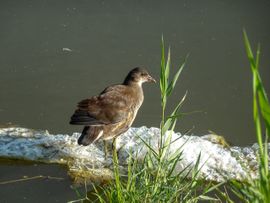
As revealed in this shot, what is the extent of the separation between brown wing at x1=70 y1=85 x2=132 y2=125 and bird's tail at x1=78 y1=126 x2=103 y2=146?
0.10 m

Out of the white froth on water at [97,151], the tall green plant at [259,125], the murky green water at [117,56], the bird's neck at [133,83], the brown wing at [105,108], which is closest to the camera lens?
the tall green plant at [259,125]

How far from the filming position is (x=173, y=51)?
9.02m

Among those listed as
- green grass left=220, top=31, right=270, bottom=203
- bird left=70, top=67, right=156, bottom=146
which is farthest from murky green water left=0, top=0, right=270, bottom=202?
green grass left=220, top=31, right=270, bottom=203

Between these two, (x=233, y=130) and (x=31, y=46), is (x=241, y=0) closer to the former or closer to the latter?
(x=31, y=46)

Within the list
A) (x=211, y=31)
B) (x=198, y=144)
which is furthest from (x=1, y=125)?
(x=211, y=31)

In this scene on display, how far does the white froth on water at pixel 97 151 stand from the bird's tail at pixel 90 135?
0.67 feet

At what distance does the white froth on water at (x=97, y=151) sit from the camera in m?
5.58

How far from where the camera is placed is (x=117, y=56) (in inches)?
349

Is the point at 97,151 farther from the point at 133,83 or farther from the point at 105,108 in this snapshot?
the point at 133,83

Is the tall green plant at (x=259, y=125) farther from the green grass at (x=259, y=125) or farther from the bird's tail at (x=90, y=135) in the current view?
the bird's tail at (x=90, y=135)

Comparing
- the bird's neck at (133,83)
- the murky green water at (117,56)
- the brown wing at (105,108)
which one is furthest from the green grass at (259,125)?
the bird's neck at (133,83)

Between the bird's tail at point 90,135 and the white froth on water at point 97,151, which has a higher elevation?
the bird's tail at point 90,135

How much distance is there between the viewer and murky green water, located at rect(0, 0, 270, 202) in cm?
700

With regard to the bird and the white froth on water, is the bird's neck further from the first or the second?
the white froth on water
